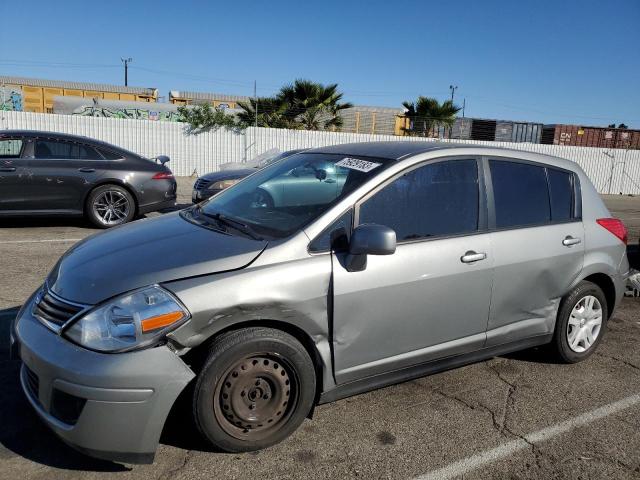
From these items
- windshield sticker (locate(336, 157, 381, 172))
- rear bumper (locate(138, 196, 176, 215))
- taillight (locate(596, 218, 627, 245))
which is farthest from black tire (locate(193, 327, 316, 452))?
rear bumper (locate(138, 196, 176, 215))

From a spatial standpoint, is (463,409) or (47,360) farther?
(463,409)

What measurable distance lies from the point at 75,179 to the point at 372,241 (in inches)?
276

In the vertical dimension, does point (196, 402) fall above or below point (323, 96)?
below

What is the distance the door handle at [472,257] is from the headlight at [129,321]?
172 cm

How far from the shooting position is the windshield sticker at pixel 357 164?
10.6 feet

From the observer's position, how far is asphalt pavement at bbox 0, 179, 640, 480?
2641 millimetres

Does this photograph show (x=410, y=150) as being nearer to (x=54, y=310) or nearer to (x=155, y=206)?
(x=54, y=310)

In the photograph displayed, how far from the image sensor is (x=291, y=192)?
142 inches

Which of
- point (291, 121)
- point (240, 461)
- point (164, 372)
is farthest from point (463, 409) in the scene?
point (291, 121)

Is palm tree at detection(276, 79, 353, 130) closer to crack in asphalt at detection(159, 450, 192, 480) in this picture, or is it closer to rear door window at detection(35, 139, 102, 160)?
rear door window at detection(35, 139, 102, 160)

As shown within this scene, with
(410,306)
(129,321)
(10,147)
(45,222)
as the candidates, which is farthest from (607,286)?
(45,222)

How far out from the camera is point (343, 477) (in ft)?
8.56

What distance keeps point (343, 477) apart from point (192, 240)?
57.7 inches

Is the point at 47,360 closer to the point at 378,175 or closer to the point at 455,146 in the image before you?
the point at 378,175
